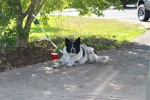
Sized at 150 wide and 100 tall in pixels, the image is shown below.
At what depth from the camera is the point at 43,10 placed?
10.2 m

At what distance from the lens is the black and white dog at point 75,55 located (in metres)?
7.12

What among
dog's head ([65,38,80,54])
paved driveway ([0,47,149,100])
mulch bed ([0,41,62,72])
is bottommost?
paved driveway ([0,47,149,100])

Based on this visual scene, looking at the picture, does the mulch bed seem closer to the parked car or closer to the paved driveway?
the paved driveway

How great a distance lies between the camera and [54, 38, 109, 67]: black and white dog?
7.12 meters

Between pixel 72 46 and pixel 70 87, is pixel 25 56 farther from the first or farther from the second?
pixel 70 87

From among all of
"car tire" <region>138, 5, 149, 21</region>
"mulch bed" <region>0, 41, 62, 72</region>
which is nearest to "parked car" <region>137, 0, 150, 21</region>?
"car tire" <region>138, 5, 149, 21</region>

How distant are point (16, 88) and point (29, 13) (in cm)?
413

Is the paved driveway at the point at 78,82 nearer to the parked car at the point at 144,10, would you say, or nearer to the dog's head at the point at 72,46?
the dog's head at the point at 72,46

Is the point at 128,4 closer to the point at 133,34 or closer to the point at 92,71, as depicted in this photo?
the point at 133,34

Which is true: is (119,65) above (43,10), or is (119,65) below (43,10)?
below

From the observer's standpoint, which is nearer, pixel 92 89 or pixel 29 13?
pixel 92 89

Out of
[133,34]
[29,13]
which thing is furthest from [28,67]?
[133,34]

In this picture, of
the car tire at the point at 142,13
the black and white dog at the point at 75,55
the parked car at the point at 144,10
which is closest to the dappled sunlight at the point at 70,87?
the black and white dog at the point at 75,55

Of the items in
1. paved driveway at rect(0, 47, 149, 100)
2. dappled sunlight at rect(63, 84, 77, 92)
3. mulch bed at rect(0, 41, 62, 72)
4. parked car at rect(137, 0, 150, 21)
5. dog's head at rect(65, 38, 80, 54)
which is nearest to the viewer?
paved driveway at rect(0, 47, 149, 100)
